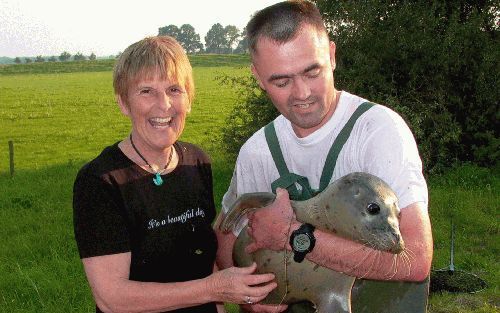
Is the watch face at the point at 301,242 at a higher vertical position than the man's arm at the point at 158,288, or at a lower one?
higher

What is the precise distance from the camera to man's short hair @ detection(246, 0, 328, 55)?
3.21 meters

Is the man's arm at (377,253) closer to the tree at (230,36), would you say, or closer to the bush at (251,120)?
the bush at (251,120)

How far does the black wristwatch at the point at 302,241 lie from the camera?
2850 mm

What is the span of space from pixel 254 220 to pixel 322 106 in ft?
2.38

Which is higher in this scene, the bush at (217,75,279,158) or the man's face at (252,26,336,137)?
the man's face at (252,26,336,137)

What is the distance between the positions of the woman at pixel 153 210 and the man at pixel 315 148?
244 mm

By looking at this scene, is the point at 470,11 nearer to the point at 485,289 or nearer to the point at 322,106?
the point at 485,289

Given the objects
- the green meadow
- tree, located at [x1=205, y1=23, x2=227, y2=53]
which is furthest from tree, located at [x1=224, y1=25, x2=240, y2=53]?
the green meadow

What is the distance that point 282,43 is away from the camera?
126 inches

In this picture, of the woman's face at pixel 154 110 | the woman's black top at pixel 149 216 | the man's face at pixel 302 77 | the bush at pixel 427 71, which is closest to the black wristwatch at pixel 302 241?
the man's face at pixel 302 77

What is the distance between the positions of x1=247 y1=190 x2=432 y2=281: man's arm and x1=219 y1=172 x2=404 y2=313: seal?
0.06 meters

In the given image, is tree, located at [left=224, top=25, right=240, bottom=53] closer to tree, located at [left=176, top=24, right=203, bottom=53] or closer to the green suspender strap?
tree, located at [left=176, top=24, right=203, bottom=53]

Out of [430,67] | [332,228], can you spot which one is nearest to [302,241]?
[332,228]

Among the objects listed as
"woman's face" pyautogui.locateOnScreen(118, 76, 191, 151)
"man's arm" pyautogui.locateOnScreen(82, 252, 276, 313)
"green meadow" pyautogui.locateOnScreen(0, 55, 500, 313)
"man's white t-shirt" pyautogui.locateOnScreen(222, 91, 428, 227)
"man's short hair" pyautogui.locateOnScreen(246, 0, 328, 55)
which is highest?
"man's short hair" pyautogui.locateOnScreen(246, 0, 328, 55)
